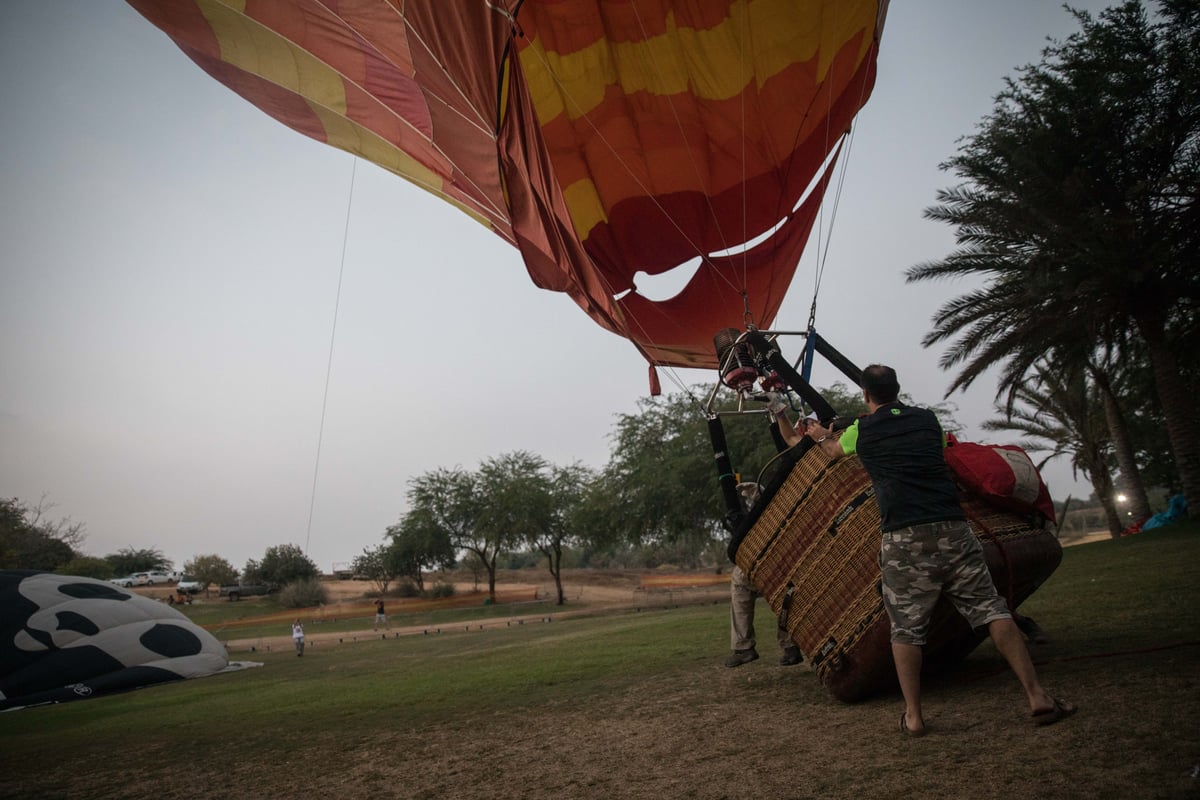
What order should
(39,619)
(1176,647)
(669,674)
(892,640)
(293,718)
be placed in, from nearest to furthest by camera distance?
(892,640) < (1176,647) < (669,674) < (293,718) < (39,619)

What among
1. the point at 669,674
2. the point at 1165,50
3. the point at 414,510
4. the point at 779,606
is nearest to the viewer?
the point at 779,606

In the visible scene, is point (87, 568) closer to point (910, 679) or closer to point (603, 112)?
point (603, 112)

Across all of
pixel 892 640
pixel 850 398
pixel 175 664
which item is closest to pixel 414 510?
pixel 850 398

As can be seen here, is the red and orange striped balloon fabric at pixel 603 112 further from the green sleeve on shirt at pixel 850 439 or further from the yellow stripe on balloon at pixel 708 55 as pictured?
the green sleeve on shirt at pixel 850 439

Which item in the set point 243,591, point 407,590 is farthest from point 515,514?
point 243,591

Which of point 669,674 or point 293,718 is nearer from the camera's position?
point 669,674

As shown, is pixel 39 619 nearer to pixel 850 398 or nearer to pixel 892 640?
pixel 892 640

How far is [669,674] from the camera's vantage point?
6.15 m

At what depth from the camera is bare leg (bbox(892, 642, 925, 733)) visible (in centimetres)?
329

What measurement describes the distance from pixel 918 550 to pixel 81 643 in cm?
1428

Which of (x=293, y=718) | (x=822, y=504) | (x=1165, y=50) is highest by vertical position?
(x=1165, y=50)

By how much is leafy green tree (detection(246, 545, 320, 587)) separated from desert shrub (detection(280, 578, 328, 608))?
1198 centimetres

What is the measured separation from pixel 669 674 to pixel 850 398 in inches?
892

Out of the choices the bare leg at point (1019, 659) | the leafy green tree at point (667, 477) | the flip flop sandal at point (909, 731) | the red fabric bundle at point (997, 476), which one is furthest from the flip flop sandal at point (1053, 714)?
the leafy green tree at point (667, 477)
